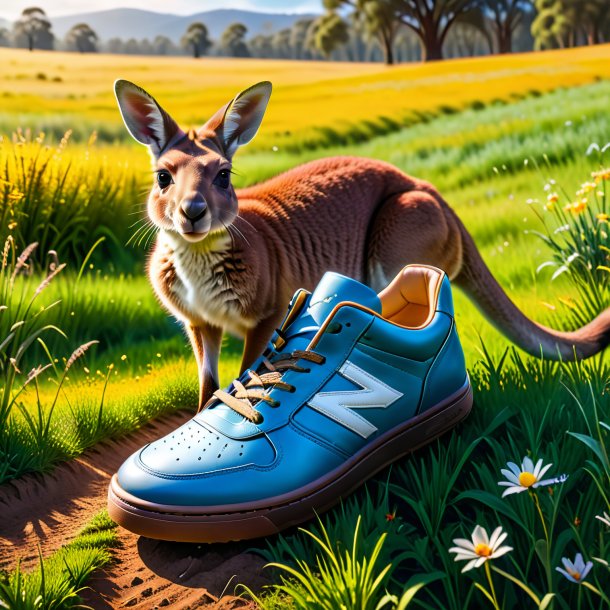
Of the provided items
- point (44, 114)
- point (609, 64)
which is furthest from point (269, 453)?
point (609, 64)

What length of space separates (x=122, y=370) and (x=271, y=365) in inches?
85.2

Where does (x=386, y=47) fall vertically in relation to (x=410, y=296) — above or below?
above

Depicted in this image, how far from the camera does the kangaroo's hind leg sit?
4395mm

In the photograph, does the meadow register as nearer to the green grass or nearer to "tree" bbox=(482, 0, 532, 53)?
the green grass

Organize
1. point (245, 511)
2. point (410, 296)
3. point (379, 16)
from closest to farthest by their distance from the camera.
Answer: point (245, 511)
point (410, 296)
point (379, 16)

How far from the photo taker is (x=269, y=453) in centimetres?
255

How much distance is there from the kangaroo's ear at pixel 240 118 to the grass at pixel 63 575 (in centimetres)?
180

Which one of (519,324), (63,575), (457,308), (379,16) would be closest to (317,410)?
(63,575)

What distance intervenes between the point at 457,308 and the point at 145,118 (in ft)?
7.77

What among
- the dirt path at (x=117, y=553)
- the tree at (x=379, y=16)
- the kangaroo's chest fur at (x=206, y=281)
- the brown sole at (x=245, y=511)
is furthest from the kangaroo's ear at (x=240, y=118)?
the tree at (x=379, y=16)

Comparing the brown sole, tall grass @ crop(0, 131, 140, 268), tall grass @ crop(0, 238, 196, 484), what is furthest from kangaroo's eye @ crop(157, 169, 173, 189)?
tall grass @ crop(0, 131, 140, 268)

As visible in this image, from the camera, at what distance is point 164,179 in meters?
3.48

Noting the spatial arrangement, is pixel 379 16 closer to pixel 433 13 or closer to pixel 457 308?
pixel 433 13

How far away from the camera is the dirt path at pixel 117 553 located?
2.34 meters
